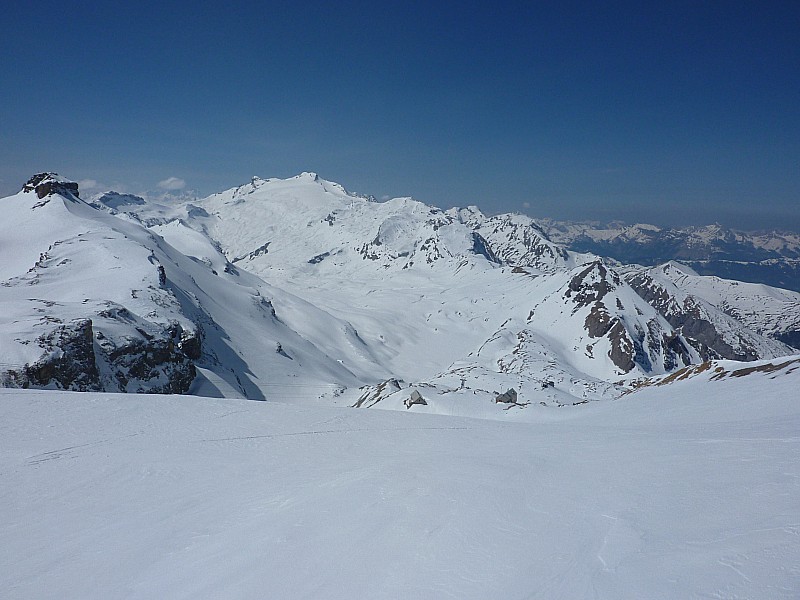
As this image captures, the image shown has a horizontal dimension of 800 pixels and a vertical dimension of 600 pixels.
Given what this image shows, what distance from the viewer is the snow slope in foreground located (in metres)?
5.08

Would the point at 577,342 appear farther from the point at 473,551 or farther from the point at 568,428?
the point at 473,551

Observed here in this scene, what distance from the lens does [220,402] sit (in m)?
14.9

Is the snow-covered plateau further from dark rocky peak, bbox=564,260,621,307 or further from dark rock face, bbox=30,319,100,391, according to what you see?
dark rocky peak, bbox=564,260,621,307

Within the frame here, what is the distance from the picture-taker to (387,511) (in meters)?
6.89

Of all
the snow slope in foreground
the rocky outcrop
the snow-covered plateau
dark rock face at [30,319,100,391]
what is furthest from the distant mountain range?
the snow slope in foreground

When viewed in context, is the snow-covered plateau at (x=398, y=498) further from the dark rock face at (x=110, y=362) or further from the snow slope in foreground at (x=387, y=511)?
the dark rock face at (x=110, y=362)

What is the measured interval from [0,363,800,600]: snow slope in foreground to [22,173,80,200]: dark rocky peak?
302ft

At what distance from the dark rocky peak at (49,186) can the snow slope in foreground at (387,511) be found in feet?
302

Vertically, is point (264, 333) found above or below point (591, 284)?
below

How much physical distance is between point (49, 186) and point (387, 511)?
342 ft

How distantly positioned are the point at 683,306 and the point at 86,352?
226 m

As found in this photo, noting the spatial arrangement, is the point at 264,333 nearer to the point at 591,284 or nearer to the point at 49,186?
the point at 49,186

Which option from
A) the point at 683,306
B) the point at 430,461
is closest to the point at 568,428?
the point at 430,461

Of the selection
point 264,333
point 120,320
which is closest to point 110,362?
point 120,320
